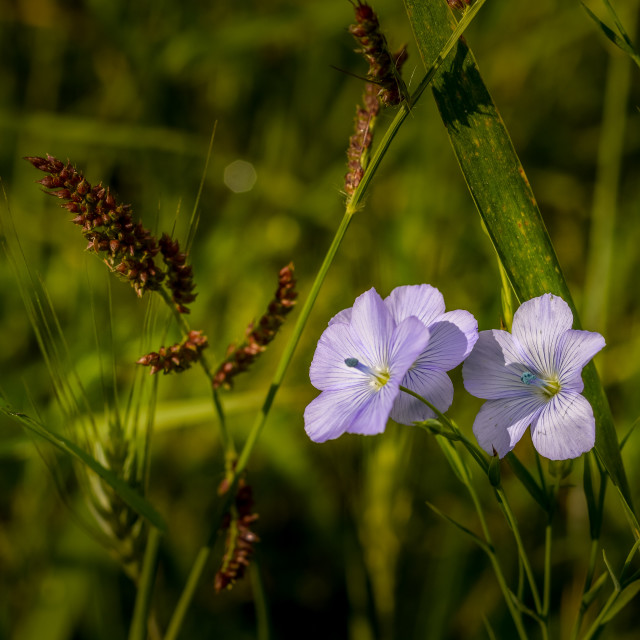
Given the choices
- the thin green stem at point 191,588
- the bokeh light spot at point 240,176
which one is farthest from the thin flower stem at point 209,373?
the bokeh light spot at point 240,176

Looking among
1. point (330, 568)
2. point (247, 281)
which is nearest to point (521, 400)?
point (330, 568)

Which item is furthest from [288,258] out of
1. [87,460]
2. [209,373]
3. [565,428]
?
[565,428]

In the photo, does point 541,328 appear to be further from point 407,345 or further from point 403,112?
point 403,112

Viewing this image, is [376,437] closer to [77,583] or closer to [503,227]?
[503,227]

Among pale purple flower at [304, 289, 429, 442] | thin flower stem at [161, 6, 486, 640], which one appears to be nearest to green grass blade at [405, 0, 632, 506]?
thin flower stem at [161, 6, 486, 640]

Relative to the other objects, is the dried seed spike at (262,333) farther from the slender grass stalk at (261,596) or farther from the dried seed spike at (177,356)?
the slender grass stalk at (261,596)
